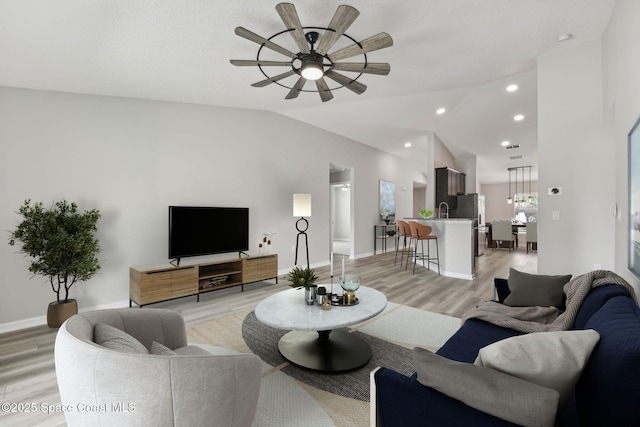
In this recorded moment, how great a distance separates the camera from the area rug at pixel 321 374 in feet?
5.74

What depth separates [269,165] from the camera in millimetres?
5180

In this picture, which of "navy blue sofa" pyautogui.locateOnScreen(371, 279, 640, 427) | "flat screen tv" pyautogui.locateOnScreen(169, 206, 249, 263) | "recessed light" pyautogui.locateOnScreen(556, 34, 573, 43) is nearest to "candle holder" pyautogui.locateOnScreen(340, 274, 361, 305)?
"navy blue sofa" pyautogui.locateOnScreen(371, 279, 640, 427)

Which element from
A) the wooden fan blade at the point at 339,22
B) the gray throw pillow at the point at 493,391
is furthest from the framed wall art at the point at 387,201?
the gray throw pillow at the point at 493,391

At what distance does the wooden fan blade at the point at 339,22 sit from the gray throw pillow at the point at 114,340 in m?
2.30

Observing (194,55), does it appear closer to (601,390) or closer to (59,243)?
(59,243)

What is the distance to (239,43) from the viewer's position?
2.68 meters

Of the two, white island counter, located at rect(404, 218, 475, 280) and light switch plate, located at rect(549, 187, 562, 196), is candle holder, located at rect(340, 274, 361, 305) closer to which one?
light switch plate, located at rect(549, 187, 562, 196)

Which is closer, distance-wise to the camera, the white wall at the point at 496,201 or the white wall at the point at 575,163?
the white wall at the point at 575,163

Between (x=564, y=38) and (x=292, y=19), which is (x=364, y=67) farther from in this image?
(x=564, y=38)

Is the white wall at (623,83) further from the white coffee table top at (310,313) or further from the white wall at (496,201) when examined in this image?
the white wall at (496,201)

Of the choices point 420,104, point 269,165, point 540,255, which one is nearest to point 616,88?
point 540,255

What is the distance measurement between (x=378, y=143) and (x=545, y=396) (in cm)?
703

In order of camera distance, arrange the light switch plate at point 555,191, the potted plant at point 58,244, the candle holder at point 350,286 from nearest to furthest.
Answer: the candle holder at point 350,286 → the potted plant at point 58,244 → the light switch plate at point 555,191

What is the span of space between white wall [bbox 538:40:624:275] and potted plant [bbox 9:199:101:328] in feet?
17.2
